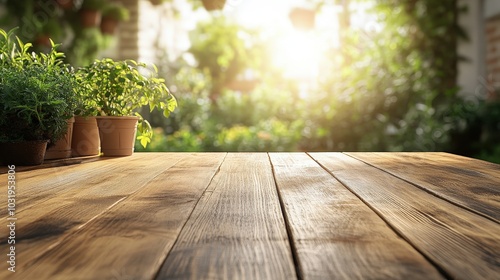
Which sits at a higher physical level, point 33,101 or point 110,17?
point 110,17

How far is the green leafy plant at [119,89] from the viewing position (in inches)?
67.8

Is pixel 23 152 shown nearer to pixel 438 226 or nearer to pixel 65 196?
pixel 65 196

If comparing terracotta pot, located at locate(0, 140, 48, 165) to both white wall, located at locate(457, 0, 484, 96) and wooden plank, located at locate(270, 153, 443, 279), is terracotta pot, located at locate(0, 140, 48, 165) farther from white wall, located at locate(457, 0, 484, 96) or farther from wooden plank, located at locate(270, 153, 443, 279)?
white wall, located at locate(457, 0, 484, 96)

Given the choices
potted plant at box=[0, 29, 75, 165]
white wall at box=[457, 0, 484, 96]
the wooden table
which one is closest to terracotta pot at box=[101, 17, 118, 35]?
white wall at box=[457, 0, 484, 96]

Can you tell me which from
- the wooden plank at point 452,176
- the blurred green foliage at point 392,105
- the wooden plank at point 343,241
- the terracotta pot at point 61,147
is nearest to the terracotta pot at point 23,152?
the terracotta pot at point 61,147

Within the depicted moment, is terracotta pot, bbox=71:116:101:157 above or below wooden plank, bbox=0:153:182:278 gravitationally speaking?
above

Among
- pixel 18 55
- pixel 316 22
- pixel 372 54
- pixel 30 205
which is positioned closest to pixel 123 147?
pixel 18 55

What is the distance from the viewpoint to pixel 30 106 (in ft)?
4.54

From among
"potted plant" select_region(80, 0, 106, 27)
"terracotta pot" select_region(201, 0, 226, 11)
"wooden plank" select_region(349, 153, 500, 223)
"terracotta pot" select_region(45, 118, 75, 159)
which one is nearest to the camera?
"wooden plank" select_region(349, 153, 500, 223)

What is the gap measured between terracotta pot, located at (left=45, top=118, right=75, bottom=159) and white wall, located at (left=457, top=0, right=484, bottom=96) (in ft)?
12.6

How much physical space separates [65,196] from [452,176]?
90cm

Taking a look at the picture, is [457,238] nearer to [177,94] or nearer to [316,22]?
[316,22]

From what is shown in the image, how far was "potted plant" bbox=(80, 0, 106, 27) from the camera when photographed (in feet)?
16.5

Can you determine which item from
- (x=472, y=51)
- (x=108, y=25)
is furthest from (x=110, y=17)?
(x=472, y=51)
